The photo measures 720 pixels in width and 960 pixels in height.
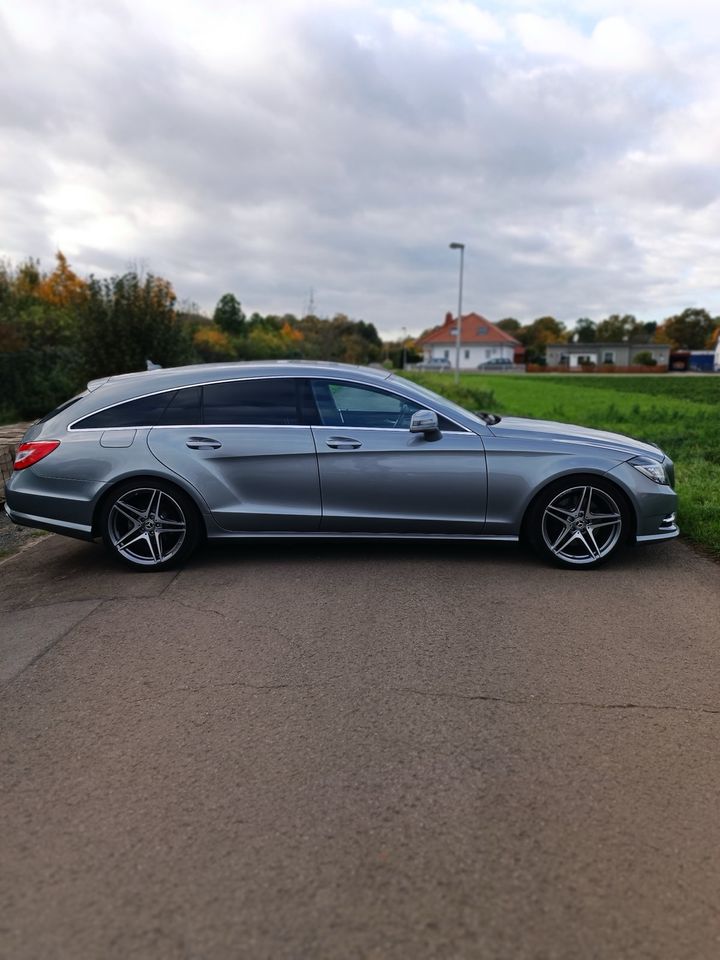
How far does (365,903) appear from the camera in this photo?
6.93 feet

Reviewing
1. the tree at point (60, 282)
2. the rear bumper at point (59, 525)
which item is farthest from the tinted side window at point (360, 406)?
the tree at point (60, 282)

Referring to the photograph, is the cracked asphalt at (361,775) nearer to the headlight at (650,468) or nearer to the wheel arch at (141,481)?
the wheel arch at (141,481)

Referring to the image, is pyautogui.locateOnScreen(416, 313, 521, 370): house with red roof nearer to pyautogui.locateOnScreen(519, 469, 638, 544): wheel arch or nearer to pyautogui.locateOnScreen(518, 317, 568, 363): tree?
pyautogui.locateOnScreen(518, 317, 568, 363): tree

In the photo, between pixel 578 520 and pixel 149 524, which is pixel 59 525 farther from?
pixel 578 520

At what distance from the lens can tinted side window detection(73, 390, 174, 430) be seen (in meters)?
5.55

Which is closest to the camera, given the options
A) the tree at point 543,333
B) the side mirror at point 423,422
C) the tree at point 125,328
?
the side mirror at point 423,422

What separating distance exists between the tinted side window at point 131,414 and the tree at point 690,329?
115 meters

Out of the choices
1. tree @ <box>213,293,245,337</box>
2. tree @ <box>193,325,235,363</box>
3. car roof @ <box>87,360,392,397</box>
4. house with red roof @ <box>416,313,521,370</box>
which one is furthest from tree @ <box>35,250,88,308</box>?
house with red roof @ <box>416,313,521,370</box>

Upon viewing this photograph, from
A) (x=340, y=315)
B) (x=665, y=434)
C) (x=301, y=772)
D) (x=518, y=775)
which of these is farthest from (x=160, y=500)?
(x=340, y=315)

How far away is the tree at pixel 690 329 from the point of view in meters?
109

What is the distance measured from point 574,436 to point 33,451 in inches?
161

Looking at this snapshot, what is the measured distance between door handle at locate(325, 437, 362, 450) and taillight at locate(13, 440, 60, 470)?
2021 mm

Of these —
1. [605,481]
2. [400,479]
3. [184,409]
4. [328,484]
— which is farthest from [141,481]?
[605,481]

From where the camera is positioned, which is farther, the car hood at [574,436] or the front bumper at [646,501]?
the car hood at [574,436]
